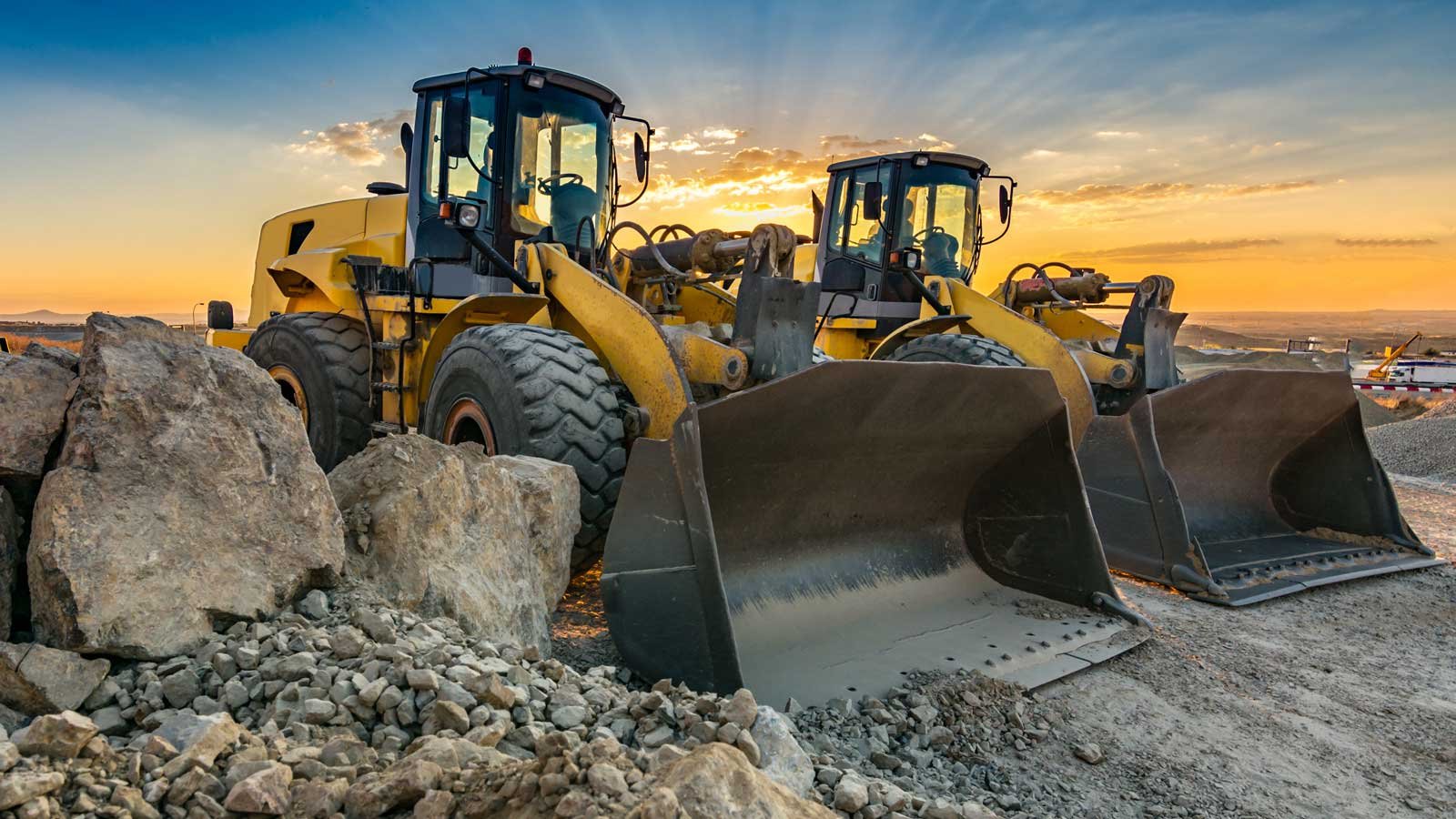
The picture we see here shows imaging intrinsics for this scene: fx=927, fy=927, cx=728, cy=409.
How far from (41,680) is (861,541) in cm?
285

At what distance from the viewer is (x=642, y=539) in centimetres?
298

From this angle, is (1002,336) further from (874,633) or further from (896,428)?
(874,633)

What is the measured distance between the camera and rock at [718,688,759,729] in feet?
Result: 7.11

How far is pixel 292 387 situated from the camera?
6.09 metres

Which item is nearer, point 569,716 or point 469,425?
point 569,716

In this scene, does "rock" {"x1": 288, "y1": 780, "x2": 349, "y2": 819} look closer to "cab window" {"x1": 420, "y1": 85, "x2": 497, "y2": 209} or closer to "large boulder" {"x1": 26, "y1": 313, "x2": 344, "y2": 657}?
"large boulder" {"x1": 26, "y1": 313, "x2": 344, "y2": 657}

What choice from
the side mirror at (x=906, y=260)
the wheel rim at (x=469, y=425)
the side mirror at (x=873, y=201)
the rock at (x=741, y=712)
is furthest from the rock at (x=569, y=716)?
the side mirror at (x=906, y=260)

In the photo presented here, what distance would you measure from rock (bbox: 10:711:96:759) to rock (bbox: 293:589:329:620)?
0.71m

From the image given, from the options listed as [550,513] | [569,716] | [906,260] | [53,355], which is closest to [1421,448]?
[906,260]

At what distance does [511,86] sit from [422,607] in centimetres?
358

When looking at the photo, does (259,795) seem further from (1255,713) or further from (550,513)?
(1255,713)

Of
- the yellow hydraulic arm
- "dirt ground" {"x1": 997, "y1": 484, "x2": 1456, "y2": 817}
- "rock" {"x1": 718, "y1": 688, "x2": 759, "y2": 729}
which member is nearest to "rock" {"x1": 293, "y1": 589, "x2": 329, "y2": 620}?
"rock" {"x1": 718, "y1": 688, "x2": 759, "y2": 729}

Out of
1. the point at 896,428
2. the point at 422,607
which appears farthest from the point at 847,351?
the point at 422,607

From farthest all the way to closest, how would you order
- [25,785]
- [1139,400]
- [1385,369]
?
[1385,369]
[1139,400]
[25,785]
